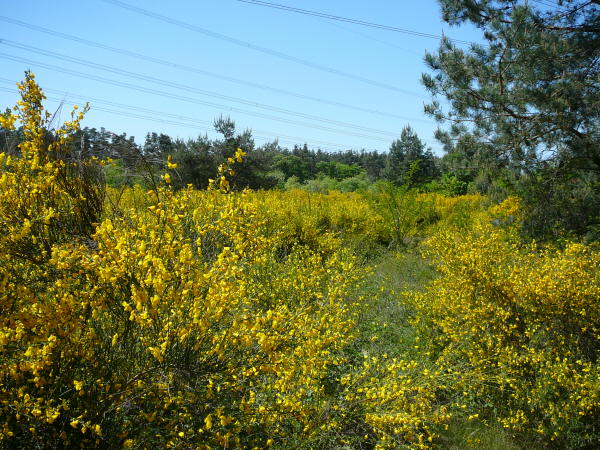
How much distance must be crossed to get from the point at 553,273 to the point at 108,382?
3419mm

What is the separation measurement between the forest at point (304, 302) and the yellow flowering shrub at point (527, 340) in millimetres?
21

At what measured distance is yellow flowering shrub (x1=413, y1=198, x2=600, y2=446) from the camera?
2.98 metres

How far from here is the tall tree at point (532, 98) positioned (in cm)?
467

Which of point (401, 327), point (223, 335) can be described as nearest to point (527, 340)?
point (401, 327)

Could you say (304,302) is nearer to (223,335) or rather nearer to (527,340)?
(223,335)

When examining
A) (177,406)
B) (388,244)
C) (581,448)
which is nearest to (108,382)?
(177,406)

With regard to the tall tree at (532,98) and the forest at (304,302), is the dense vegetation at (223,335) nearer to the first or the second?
the forest at (304,302)

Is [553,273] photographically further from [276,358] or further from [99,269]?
[99,269]

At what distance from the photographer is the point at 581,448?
295 centimetres

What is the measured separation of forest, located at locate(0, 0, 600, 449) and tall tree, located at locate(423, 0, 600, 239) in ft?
0.08

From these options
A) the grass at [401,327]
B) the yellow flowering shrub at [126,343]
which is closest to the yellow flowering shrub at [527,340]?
the grass at [401,327]

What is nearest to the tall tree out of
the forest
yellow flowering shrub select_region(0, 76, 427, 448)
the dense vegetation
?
the forest

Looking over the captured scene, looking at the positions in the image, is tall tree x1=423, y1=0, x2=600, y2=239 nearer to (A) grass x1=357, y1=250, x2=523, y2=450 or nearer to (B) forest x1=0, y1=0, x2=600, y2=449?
(B) forest x1=0, y1=0, x2=600, y2=449

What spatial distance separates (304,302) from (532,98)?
13.0 feet
